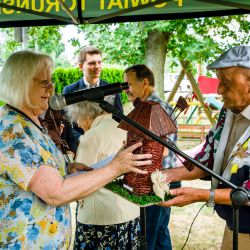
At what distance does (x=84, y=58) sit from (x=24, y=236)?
322 cm

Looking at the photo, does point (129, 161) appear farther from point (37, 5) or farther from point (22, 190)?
point (37, 5)

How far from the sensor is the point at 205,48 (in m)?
8.07

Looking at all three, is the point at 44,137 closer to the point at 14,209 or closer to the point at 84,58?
the point at 14,209

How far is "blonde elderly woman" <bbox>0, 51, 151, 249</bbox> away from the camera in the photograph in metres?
1.70

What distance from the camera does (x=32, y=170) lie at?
5.56 feet

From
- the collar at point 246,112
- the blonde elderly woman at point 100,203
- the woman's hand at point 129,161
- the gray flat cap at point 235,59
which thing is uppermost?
the gray flat cap at point 235,59

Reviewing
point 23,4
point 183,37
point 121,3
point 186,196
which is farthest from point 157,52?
point 186,196

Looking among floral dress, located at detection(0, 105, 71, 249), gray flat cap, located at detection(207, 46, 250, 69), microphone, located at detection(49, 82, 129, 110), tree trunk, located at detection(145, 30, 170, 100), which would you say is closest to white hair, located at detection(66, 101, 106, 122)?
floral dress, located at detection(0, 105, 71, 249)

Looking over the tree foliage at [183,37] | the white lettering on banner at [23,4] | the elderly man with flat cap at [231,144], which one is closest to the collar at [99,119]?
the elderly man with flat cap at [231,144]

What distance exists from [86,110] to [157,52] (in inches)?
237

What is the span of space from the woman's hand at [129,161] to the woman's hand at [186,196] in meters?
0.23

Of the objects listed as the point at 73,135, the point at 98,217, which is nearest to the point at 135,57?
the point at 73,135

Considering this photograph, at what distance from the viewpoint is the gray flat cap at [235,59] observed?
6.53 feet

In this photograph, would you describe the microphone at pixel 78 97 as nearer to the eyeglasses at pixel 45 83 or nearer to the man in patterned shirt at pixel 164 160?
the eyeglasses at pixel 45 83
